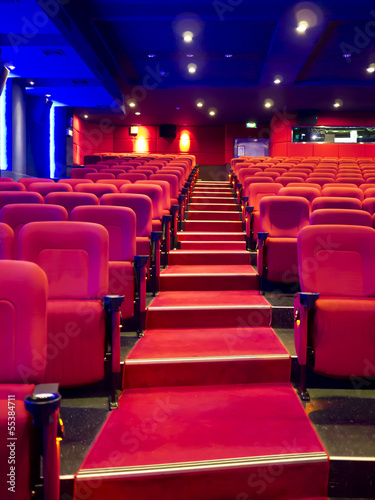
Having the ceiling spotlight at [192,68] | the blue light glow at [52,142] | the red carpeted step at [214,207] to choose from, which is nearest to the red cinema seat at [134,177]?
the red carpeted step at [214,207]

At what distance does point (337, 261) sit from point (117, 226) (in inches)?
32.7

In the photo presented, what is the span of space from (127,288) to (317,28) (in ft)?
14.7

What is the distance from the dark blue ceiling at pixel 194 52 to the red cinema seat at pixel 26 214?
9.00ft

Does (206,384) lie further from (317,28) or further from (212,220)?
(317,28)

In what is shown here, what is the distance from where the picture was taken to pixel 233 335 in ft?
5.53

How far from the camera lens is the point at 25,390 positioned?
0.78 metres

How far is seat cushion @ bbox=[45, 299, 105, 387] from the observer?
47.5 inches

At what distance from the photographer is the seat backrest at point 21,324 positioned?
0.82 metres

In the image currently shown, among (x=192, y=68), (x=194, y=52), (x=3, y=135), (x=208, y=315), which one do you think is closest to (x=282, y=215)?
(x=208, y=315)

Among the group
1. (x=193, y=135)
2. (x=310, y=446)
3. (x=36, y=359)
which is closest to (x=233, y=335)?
(x=310, y=446)

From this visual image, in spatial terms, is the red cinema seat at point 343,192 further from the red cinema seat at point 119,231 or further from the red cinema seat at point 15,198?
the red cinema seat at point 15,198

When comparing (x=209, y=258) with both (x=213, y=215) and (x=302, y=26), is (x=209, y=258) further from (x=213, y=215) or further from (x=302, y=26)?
(x=302, y=26)

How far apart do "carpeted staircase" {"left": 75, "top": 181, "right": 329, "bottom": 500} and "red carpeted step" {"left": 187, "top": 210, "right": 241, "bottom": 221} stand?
54.1 inches

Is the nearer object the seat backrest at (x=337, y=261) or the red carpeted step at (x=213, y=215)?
the seat backrest at (x=337, y=261)
